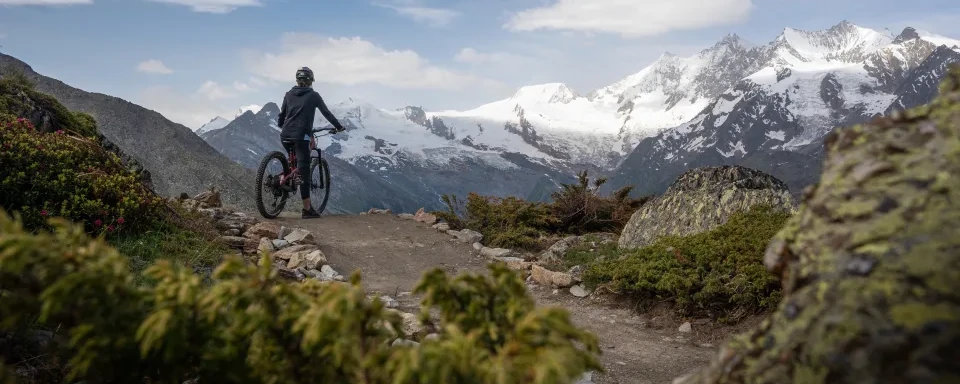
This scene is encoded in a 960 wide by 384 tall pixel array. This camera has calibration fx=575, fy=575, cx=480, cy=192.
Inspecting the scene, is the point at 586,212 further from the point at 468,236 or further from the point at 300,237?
the point at 300,237

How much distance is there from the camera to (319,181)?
14.9 meters

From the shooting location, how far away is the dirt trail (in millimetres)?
5914

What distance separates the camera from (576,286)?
9047mm

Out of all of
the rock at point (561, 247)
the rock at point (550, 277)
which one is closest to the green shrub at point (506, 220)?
the rock at point (561, 247)

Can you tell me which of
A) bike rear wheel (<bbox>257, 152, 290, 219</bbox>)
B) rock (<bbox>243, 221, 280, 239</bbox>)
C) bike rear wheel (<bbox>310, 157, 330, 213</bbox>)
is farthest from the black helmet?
rock (<bbox>243, 221, 280, 239</bbox>)

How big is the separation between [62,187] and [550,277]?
271 inches

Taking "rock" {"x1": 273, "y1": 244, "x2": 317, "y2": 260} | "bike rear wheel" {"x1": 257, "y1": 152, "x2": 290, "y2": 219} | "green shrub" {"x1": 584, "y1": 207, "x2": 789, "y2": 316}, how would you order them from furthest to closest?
"bike rear wheel" {"x1": 257, "y1": 152, "x2": 290, "y2": 219} → "rock" {"x1": 273, "y1": 244, "x2": 317, "y2": 260} → "green shrub" {"x1": 584, "y1": 207, "x2": 789, "y2": 316}

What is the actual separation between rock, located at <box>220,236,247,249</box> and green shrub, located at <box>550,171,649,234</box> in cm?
782

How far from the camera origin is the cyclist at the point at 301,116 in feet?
42.4

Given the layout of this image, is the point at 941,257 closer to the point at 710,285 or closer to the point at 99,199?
the point at 710,285

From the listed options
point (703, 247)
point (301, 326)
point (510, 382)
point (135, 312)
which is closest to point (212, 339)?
point (135, 312)

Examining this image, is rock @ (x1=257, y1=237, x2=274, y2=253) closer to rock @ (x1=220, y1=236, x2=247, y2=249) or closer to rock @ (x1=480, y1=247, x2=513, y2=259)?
rock @ (x1=220, y1=236, x2=247, y2=249)

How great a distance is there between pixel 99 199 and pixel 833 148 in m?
8.14

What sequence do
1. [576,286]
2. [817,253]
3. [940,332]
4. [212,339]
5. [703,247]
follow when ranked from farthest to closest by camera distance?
[576,286], [703,247], [212,339], [817,253], [940,332]
